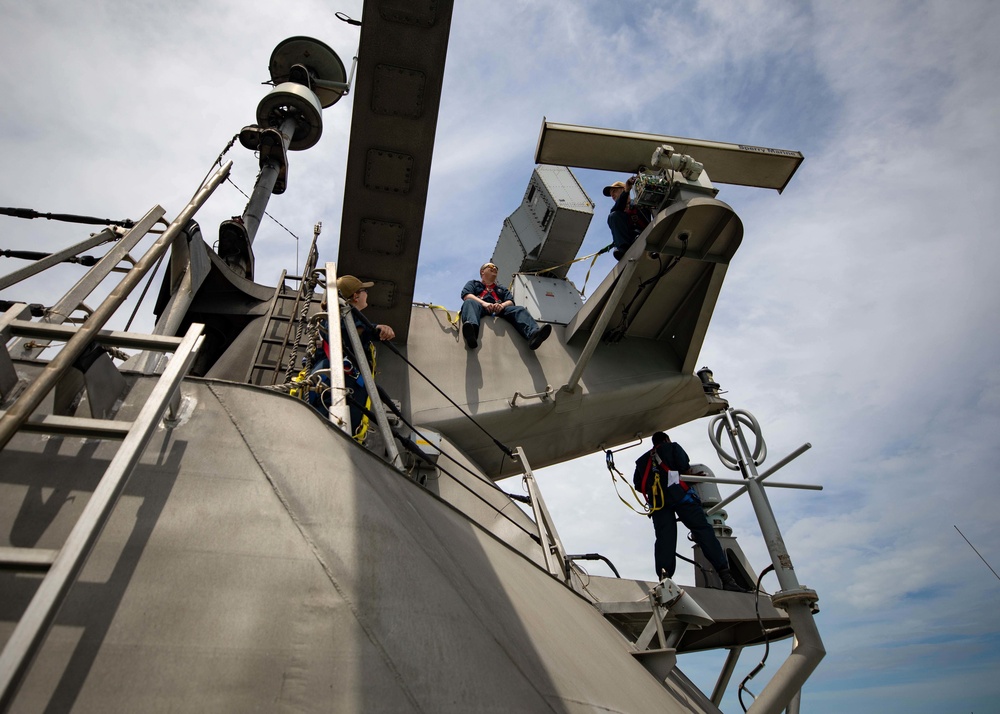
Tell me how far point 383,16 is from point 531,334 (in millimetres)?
3841

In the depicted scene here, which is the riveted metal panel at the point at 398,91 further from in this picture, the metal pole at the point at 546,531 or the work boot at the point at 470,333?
the metal pole at the point at 546,531

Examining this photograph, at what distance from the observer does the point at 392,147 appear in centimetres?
518

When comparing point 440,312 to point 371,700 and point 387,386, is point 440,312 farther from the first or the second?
point 371,700

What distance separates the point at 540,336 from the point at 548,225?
3166 millimetres

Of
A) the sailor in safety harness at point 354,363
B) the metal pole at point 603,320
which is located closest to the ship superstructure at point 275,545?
the sailor in safety harness at point 354,363

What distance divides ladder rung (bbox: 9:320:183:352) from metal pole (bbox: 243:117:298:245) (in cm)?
648

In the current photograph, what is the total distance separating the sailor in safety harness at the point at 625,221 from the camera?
7348mm

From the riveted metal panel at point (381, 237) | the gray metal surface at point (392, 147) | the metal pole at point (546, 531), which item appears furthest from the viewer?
the riveted metal panel at point (381, 237)

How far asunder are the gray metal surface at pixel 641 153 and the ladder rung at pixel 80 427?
731 centimetres

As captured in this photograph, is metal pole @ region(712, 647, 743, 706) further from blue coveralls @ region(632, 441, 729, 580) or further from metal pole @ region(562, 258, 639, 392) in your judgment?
metal pole @ region(562, 258, 639, 392)

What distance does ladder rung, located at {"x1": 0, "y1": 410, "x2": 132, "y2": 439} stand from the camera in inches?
61.9

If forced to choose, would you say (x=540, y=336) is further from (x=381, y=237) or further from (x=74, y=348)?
(x=74, y=348)

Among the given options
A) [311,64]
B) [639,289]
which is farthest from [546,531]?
[311,64]

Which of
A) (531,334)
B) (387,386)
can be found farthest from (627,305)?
(387,386)
